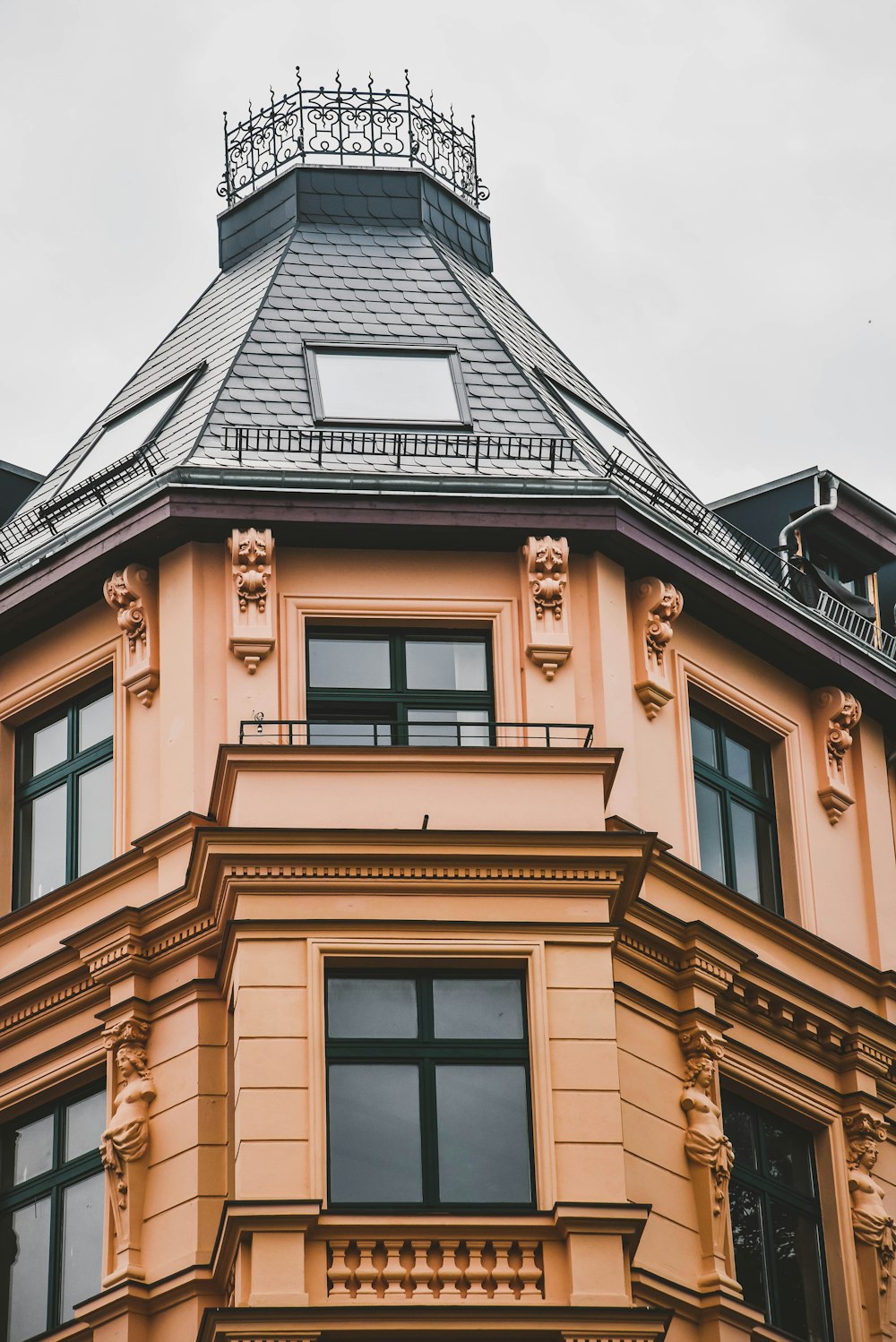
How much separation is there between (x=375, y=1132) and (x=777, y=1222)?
5.50 metres

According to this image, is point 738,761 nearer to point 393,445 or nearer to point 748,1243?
point 393,445

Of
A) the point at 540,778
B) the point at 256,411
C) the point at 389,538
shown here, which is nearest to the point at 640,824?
the point at 540,778

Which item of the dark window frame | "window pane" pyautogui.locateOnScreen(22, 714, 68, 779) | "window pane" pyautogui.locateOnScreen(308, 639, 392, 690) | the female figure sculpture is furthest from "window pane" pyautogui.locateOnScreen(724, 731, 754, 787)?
"window pane" pyautogui.locateOnScreen(22, 714, 68, 779)

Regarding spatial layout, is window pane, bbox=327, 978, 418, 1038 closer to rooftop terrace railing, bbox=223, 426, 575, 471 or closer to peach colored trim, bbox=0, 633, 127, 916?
peach colored trim, bbox=0, 633, 127, 916

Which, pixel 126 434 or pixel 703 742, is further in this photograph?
pixel 126 434

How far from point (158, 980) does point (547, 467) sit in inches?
278

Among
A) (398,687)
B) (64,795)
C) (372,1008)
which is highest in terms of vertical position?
(398,687)

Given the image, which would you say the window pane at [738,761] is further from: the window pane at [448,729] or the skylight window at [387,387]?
the skylight window at [387,387]

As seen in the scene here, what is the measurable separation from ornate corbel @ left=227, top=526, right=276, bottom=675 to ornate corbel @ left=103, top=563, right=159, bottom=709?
99cm

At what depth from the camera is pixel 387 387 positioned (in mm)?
31781

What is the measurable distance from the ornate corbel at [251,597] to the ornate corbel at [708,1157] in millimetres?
5721

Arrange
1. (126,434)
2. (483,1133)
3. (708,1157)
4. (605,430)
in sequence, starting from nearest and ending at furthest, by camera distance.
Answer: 1. (483,1133)
2. (708,1157)
3. (126,434)
4. (605,430)

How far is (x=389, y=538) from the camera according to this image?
2919 centimetres

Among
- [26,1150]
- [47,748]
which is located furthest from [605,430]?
[26,1150]
